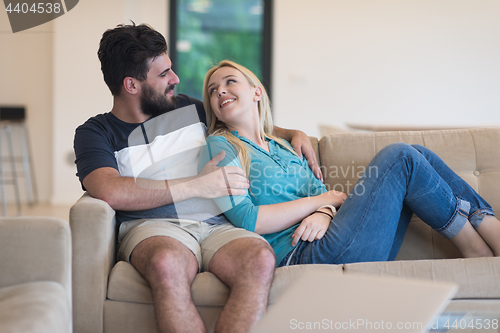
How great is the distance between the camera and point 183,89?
5.54 meters

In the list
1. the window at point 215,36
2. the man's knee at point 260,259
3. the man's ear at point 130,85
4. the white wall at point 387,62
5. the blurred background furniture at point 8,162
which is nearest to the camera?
the man's knee at point 260,259

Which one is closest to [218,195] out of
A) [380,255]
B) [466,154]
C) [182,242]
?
[182,242]

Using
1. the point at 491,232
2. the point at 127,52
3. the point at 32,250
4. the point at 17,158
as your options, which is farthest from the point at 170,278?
the point at 17,158

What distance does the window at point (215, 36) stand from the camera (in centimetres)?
545

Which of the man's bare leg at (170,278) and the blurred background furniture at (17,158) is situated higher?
the man's bare leg at (170,278)

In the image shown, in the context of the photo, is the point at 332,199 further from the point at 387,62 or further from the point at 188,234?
the point at 387,62

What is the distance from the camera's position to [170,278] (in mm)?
1278

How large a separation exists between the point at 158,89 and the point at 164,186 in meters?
0.47

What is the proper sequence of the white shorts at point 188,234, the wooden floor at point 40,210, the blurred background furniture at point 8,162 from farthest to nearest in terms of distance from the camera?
the blurred background furniture at point 8,162
the wooden floor at point 40,210
the white shorts at point 188,234

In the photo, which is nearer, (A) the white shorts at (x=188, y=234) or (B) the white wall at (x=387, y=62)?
(A) the white shorts at (x=188, y=234)

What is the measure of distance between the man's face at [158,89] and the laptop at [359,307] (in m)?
1.12

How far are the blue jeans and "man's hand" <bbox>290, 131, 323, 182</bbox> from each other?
0.28 metres

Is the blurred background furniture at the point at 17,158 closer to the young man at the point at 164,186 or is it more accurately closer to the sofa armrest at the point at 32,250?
the young man at the point at 164,186

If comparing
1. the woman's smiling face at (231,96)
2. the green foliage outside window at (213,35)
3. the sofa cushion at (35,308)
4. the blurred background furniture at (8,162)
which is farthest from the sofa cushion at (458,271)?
the blurred background furniture at (8,162)
